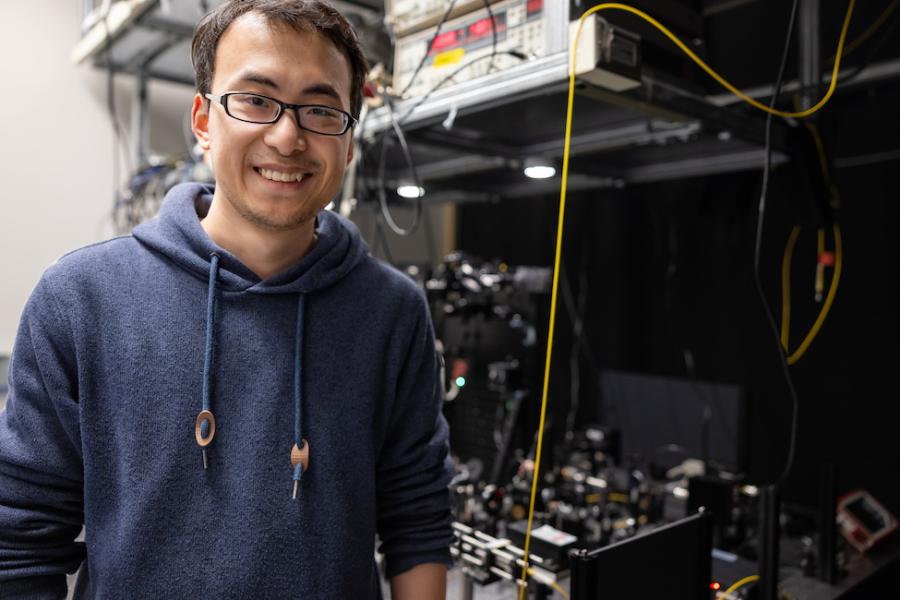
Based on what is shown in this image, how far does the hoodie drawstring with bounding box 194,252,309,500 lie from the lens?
862 millimetres

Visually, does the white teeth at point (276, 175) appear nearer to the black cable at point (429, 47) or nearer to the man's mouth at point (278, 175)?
the man's mouth at point (278, 175)

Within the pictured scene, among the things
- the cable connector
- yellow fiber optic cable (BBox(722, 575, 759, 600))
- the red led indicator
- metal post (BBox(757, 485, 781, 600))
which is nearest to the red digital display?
the red led indicator

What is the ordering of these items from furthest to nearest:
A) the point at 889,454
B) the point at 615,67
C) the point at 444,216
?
the point at 444,216 → the point at 889,454 → the point at 615,67

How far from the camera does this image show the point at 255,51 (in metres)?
0.88

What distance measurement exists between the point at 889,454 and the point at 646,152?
1.47 metres

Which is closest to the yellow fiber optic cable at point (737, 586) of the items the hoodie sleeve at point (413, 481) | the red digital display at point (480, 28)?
the hoodie sleeve at point (413, 481)

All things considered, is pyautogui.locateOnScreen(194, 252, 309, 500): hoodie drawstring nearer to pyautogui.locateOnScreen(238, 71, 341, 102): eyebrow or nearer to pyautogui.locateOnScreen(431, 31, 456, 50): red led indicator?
pyautogui.locateOnScreen(238, 71, 341, 102): eyebrow

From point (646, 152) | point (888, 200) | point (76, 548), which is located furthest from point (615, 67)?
point (888, 200)

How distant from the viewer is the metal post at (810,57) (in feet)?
5.37

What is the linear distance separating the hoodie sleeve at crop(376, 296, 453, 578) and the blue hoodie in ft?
0.12

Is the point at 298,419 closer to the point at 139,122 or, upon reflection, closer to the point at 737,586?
the point at 737,586

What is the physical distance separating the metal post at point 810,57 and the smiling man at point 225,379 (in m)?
1.27

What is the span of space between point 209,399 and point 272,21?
55 cm

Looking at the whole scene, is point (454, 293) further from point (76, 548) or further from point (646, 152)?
point (76, 548)
